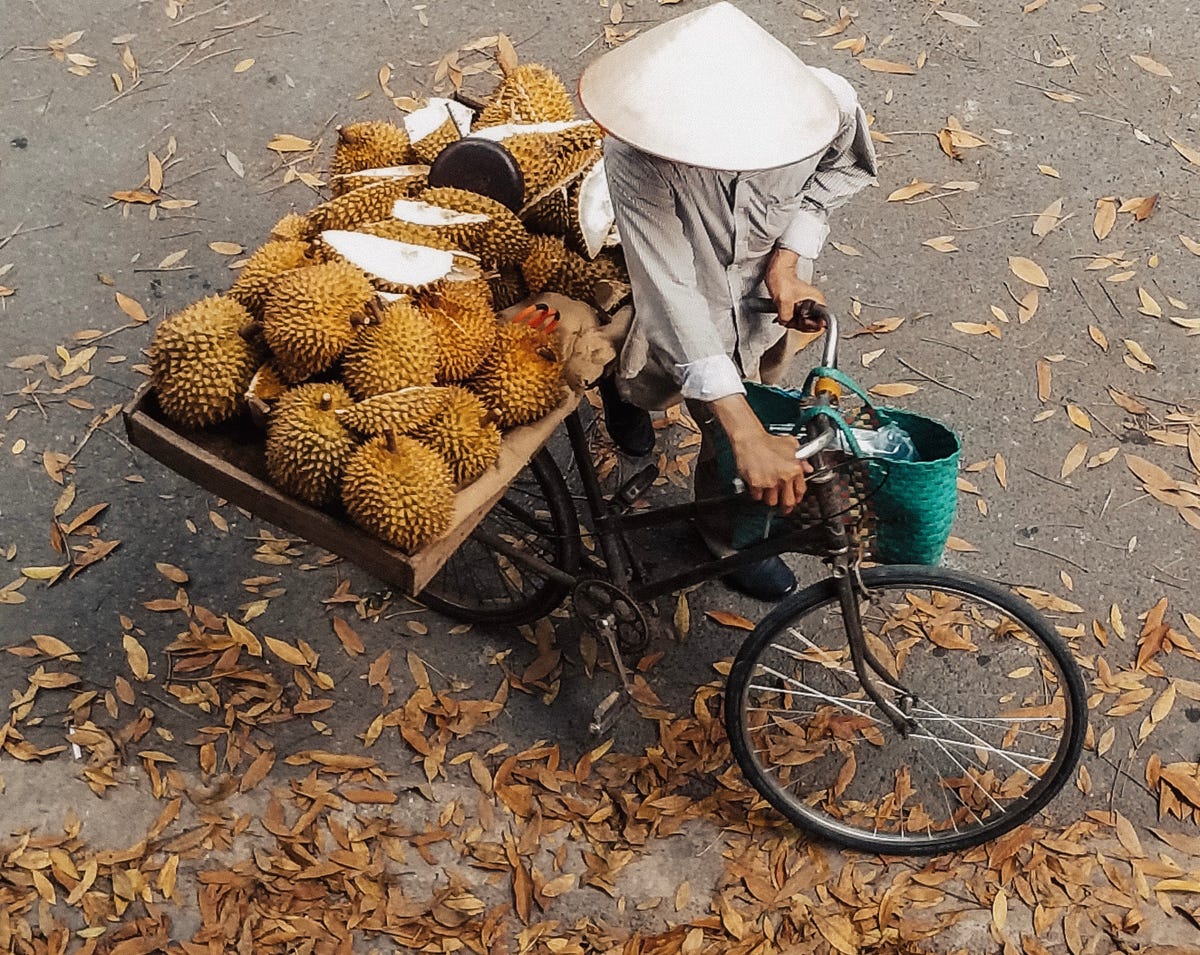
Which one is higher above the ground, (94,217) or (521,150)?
(521,150)

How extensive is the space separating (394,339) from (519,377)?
25cm

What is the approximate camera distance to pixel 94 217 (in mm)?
3846

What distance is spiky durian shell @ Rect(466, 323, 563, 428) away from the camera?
85.5 inches

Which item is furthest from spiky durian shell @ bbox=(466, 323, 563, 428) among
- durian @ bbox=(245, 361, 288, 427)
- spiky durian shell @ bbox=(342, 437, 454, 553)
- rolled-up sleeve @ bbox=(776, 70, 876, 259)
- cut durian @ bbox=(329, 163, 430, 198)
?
rolled-up sleeve @ bbox=(776, 70, 876, 259)

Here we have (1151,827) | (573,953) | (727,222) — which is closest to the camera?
(727,222)

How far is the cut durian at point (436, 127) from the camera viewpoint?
2.58 m

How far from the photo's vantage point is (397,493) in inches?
75.4

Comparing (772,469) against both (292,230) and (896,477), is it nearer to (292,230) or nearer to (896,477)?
(896,477)

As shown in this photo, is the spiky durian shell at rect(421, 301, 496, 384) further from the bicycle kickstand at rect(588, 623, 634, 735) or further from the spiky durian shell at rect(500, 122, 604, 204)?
the bicycle kickstand at rect(588, 623, 634, 735)

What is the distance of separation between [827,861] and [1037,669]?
75 cm

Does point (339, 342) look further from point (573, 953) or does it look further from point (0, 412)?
point (0, 412)

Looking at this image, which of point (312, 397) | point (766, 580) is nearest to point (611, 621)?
point (766, 580)

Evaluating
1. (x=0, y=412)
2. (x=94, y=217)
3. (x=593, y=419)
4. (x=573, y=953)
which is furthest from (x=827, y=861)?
(x=94, y=217)

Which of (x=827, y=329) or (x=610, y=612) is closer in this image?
(x=827, y=329)
